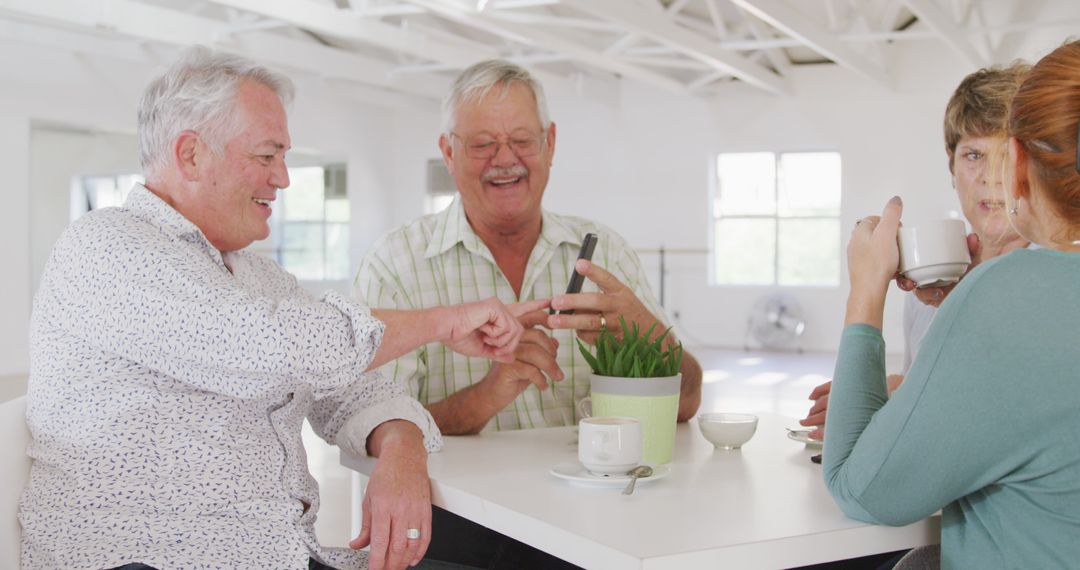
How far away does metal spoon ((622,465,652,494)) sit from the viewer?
1434mm

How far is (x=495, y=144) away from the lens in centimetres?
237

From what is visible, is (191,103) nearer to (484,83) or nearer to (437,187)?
(484,83)

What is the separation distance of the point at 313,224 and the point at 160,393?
1357 centimetres

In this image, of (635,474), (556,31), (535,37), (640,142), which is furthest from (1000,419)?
(640,142)

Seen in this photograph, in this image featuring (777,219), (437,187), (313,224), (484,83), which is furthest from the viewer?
(437,187)

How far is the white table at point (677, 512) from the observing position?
120 cm

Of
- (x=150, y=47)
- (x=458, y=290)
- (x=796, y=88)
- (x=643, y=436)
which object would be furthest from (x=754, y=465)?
(x=796, y=88)

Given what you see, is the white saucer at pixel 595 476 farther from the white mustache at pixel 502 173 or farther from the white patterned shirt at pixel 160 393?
the white mustache at pixel 502 173

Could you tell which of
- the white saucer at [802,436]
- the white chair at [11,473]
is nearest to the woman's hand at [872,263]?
the white saucer at [802,436]

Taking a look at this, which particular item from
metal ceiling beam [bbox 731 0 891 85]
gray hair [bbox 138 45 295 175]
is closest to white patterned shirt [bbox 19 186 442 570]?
gray hair [bbox 138 45 295 175]

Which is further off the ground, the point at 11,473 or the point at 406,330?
the point at 406,330

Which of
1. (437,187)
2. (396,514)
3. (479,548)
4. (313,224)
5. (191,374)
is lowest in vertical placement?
(479,548)

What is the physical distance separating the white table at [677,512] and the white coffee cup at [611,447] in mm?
36

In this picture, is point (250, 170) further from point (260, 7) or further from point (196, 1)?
point (196, 1)
